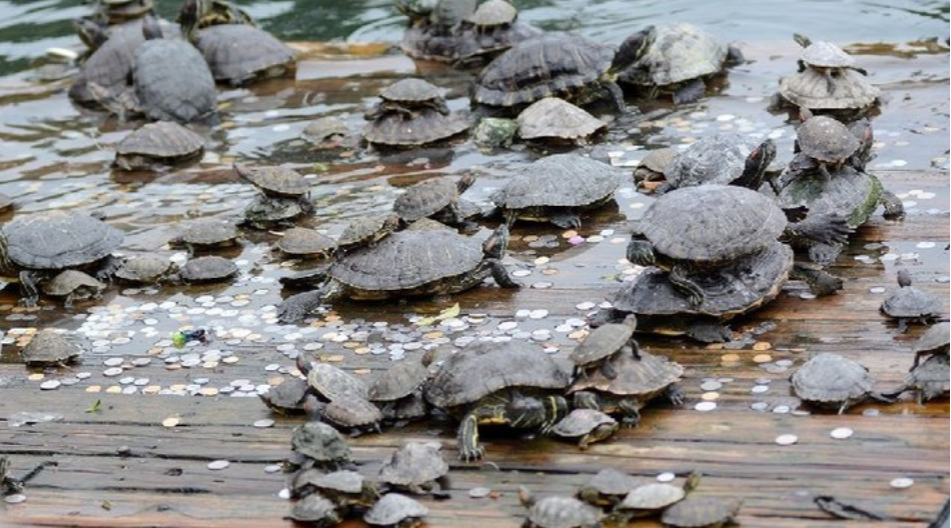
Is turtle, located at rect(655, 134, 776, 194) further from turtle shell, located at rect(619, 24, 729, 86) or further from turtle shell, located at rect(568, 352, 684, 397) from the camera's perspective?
turtle shell, located at rect(619, 24, 729, 86)

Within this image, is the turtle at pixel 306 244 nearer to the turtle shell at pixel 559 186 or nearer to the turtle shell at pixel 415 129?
the turtle shell at pixel 559 186

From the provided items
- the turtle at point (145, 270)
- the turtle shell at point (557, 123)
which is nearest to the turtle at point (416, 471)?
the turtle at point (145, 270)

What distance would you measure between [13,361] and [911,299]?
460 centimetres

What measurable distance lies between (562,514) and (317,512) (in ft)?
3.25

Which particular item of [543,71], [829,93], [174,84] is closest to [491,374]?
[829,93]

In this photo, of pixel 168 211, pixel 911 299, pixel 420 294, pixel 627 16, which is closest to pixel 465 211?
pixel 420 294

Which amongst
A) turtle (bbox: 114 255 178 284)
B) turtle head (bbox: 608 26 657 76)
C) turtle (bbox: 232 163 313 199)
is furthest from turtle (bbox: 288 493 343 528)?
turtle head (bbox: 608 26 657 76)

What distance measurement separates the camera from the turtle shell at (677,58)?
10484mm

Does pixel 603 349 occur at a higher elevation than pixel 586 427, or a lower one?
higher

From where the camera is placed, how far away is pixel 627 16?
13.9 meters

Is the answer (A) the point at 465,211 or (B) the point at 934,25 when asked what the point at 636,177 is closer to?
(A) the point at 465,211

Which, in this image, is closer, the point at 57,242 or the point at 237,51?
the point at 57,242

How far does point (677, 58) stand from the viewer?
416 inches

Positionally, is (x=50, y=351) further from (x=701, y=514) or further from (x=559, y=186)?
(x=701, y=514)
